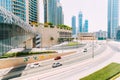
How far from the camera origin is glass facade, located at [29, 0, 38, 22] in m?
137

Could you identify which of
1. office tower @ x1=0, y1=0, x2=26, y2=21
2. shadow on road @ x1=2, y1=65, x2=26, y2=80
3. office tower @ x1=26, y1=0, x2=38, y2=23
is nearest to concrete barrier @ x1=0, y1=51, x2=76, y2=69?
shadow on road @ x1=2, y1=65, x2=26, y2=80

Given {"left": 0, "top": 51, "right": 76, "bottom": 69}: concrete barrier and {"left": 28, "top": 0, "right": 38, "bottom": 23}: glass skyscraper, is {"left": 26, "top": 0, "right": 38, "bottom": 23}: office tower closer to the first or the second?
{"left": 28, "top": 0, "right": 38, "bottom": 23}: glass skyscraper

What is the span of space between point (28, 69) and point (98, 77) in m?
20.9

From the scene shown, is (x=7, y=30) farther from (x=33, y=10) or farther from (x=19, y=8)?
(x=33, y=10)

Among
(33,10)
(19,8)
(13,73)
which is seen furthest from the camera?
(33,10)

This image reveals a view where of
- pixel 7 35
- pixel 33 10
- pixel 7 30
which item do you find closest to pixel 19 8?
pixel 33 10

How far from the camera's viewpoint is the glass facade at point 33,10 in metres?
137

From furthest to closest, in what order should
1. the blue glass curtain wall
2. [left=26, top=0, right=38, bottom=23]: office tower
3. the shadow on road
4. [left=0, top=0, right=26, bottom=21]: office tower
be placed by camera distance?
[left=26, top=0, right=38, bottom=23]: office tower → [left=0, top=0, right=26, bottom=21]: office tower → the shadow on road → the blue glass curtain wall

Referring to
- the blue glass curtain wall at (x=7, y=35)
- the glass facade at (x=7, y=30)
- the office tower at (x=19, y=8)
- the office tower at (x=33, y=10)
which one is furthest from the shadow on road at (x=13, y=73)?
the office tower at (x=33, y=10)

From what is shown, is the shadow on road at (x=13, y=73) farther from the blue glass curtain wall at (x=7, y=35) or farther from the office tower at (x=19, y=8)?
the office tower at (x=19, y=8)

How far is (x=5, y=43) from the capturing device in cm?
4094

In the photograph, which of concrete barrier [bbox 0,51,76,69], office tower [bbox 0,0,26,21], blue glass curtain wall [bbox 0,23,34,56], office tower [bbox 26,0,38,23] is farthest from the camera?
office tower [bbox 26,0,38,23]

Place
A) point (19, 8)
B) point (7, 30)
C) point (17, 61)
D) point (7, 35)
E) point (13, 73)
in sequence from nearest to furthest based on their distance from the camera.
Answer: point (7, 30) < point (7, 35) < point (13, 73) < point (17, 61) < point (19, 8)

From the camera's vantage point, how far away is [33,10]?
14525 cm
